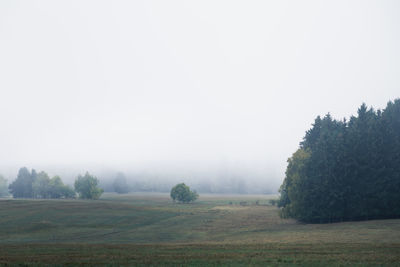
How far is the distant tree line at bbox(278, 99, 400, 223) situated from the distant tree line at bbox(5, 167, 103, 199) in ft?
378

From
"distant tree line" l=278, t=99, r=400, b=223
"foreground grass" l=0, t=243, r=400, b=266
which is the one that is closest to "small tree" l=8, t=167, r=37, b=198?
"foreground grass" l=0, t=243, r=400, b=266

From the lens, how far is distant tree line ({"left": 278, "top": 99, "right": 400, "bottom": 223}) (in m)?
51.8

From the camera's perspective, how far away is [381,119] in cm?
5497

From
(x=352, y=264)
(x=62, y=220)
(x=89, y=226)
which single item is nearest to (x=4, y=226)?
(x=62, y=220)

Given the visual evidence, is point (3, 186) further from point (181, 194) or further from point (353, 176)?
point (353, 176)

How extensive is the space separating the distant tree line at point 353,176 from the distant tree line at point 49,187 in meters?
115

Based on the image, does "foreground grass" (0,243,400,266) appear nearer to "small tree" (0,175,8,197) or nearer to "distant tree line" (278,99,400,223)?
"distant tree line" (278,99,400,223)

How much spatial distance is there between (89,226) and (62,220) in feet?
35.1

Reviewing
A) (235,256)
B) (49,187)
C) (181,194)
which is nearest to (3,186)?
(49,187)

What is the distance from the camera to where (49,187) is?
15175 centimetres

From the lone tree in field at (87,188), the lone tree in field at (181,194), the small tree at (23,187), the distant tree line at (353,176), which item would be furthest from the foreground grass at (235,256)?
the small tree at (23,187)

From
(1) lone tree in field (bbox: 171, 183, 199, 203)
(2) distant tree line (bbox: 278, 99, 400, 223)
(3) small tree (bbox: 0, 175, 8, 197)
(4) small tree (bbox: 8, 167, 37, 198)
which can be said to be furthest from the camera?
(3) small tree (bbox: 0, 175, 8, 197)

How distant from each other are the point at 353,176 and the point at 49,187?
489 ft

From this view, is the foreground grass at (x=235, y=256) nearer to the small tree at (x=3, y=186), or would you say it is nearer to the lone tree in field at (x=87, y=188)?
the lone tree in field at (x=87, y=188)
